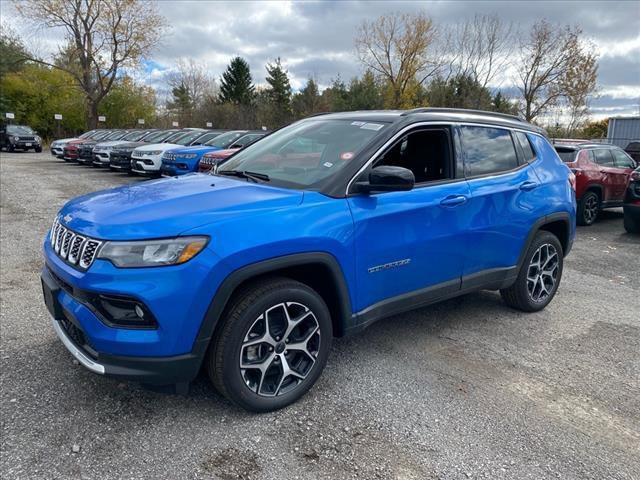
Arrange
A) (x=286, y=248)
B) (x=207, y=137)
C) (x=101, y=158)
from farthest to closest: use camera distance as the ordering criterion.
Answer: (x=101, y=158) < (x=207, y=137) < (x=286, y=248)

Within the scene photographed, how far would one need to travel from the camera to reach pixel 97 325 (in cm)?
246

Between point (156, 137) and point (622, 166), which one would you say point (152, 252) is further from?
point (156, 137)

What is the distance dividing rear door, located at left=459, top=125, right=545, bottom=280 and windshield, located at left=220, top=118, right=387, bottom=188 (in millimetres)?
959

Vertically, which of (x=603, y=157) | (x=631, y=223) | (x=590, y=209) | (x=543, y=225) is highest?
(x=603, y=157)

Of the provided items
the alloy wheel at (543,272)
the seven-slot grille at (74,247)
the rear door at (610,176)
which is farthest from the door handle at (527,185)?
the rear door at (610,176)

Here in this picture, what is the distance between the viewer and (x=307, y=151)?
3.62m

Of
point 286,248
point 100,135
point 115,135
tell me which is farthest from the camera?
point 100,135

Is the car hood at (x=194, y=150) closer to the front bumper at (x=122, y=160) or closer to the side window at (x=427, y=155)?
the front bumper at (x=122, y=160)

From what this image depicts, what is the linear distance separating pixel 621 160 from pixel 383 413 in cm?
1043

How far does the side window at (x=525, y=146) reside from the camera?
442cm

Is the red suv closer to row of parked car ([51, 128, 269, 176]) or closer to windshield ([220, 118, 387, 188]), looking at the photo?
row of parked car ([51, 128, 269, 176])

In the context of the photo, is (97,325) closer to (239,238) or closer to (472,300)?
(239,238)

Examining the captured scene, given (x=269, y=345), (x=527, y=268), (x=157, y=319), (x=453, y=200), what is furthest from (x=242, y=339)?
(x=527, y=268)

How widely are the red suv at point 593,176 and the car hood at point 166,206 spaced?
27.8 ft
